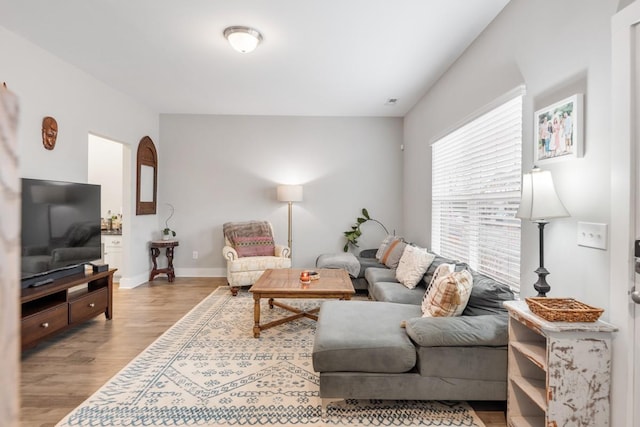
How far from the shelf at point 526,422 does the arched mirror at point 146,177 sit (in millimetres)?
4961

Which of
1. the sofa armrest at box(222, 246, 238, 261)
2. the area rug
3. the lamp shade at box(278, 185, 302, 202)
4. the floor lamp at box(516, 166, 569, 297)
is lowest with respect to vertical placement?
the area rug

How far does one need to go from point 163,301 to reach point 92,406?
2274 mm

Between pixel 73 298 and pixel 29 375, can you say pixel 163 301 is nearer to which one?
pixel 73 298

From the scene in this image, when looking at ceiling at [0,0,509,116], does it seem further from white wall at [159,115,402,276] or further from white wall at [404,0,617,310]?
white wall at [159,115,402,276]

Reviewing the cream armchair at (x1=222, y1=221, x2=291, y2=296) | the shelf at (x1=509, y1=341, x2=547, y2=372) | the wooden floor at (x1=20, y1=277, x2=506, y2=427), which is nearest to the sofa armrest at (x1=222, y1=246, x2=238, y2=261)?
the cream armchair at (x1=222, y1=221, x2=291, y2=296)

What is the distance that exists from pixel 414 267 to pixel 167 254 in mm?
3817

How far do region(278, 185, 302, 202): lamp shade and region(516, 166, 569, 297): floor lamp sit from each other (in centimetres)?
373

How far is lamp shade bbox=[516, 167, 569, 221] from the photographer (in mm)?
1792

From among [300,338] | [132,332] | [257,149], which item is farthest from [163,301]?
[257,149]

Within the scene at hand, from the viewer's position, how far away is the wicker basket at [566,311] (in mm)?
1516

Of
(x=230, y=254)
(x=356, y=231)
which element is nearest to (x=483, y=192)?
(x=356, y=231)

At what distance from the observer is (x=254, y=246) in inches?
202

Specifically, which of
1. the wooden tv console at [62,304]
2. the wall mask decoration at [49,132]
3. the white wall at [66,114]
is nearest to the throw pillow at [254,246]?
the white wall at [66,114]

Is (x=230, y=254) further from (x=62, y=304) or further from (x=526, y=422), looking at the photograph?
(x=526, y=422)
